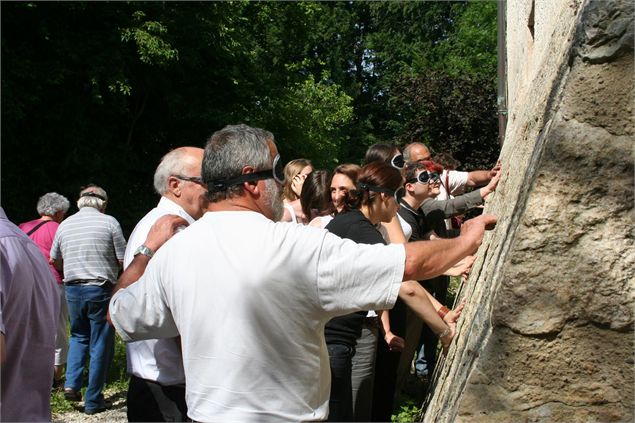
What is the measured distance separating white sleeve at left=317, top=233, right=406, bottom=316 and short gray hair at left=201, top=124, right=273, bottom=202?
0.39 metres

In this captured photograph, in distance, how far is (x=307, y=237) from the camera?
242 cm

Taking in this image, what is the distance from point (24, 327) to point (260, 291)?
3.22 ft

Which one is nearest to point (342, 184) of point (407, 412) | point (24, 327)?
point (407, 412)

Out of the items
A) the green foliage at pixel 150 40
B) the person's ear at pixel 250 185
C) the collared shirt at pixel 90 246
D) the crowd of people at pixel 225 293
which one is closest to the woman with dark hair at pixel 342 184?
the crowd of people at pixel 225 293

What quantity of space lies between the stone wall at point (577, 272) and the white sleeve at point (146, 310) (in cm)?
102

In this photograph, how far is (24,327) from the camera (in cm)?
282

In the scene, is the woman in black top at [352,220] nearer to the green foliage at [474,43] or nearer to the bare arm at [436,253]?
the bare arm at [436,253]

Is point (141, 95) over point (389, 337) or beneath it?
over

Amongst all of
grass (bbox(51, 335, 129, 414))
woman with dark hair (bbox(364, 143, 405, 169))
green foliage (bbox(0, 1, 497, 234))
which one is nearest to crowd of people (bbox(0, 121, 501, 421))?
woman with dark hair (bbox(364, 143, 405, 169))

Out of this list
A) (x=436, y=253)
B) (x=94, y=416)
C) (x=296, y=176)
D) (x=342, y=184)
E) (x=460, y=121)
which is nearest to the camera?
(x=436, y=253)

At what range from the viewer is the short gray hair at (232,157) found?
260 cm

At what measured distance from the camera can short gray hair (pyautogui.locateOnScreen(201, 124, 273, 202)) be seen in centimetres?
260

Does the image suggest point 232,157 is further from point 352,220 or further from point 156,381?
point 352,220

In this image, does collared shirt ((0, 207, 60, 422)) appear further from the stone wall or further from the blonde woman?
the blonde woman
